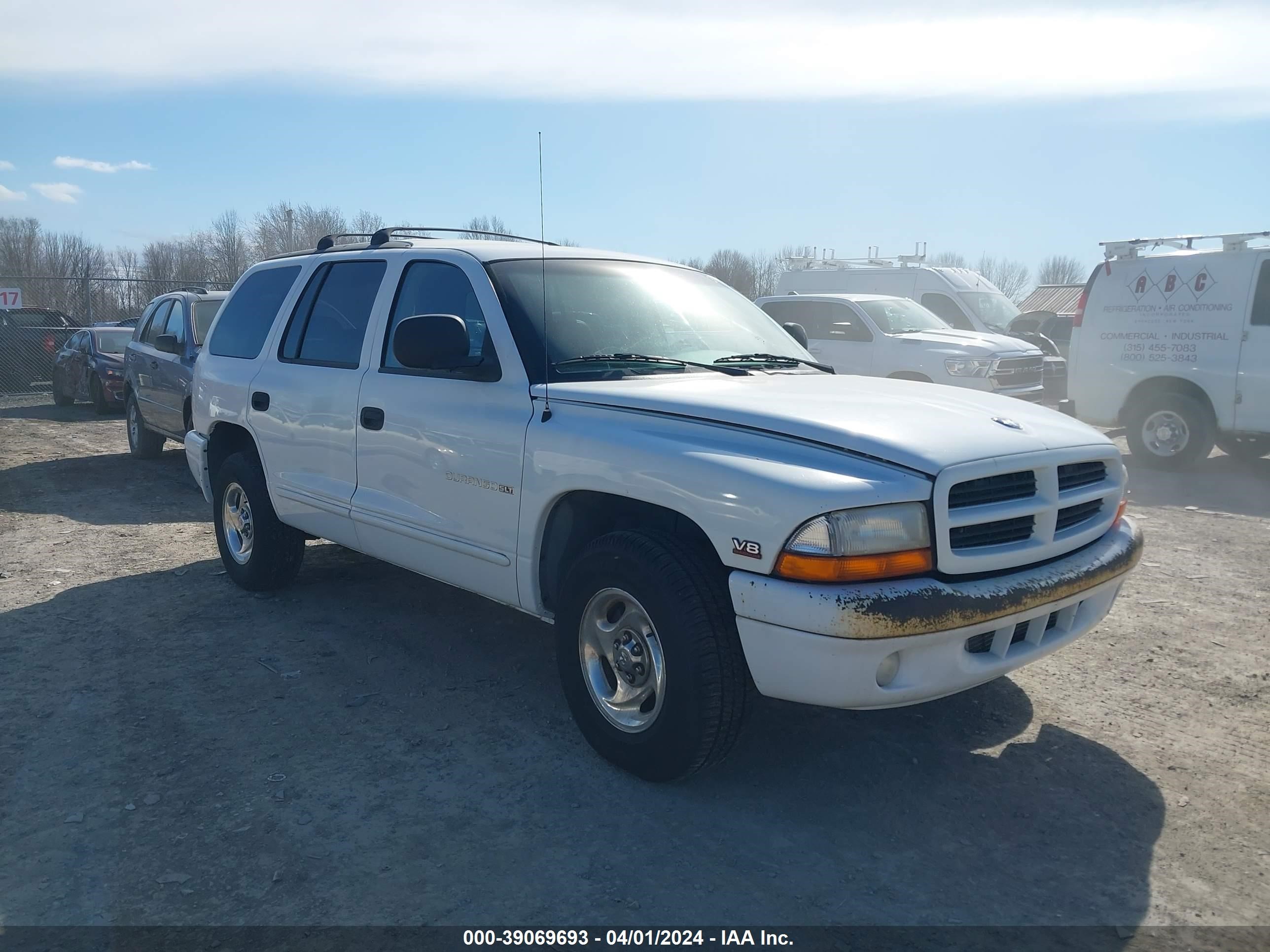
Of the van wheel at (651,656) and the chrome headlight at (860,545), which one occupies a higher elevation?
the chrome headlight at (860,545)

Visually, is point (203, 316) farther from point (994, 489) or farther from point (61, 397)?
point (61, 397)

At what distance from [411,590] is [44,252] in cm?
5060

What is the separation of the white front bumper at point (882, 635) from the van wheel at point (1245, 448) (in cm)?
947

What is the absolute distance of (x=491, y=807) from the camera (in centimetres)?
346

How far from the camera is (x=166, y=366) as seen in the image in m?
10.1

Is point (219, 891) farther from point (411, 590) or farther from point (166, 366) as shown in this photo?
point (166, 366)

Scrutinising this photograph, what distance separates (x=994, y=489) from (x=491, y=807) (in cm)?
199

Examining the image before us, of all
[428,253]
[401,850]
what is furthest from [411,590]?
[401,850]

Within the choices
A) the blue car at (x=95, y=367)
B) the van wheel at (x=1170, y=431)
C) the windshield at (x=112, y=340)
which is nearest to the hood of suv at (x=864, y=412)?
the van wheel at (x=1170, y=431)

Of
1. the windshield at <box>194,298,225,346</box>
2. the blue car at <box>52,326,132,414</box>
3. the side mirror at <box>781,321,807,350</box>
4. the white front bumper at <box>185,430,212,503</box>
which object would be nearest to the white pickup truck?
the side mirror at <box>781,321,807,350</box>

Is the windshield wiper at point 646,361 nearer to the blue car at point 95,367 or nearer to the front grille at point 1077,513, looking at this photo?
the front grille at point 1077,513

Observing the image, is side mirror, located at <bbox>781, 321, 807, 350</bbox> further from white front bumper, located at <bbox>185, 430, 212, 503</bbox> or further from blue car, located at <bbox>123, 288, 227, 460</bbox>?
blue car, located at <bbox>123, 288, 227, 460</bbox>

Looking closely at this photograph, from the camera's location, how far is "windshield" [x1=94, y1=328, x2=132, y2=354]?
1518 centimetres

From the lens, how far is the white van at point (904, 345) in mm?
11289
